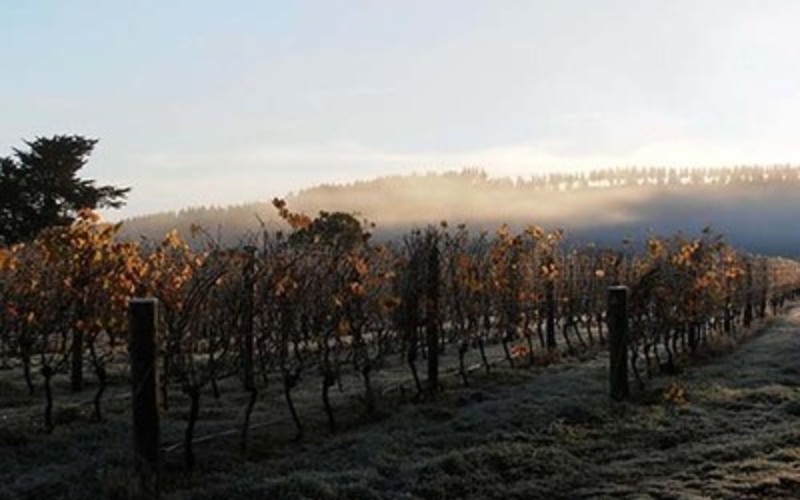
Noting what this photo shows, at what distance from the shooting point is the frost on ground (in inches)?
316

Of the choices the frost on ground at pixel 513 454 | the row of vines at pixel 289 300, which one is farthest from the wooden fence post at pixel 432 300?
the frost on ground at pixel 513 454

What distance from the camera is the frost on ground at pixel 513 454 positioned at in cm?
802

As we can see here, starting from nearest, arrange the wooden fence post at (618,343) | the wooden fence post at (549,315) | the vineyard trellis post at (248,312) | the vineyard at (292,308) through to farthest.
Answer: the vineyard at (292,308)
the vineyard trellis post at (248,312)
the wooden fence post at (618,343)
the wooden fence post at (549,315)

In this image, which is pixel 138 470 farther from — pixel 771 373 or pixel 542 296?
pixel 542 296

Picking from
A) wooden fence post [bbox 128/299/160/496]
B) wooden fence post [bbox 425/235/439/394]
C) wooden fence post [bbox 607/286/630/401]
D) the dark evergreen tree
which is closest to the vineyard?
wooden fence post [bbox 425/235/439/394]

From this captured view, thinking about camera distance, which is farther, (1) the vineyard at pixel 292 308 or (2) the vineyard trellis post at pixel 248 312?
(2) the vineyard trellis post at pixel 248 312

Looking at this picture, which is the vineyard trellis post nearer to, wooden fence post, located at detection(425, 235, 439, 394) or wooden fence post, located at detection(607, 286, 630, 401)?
wooden fence post, located at detection(425, 235, 439, 394)

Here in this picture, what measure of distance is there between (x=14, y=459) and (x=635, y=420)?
7199mm

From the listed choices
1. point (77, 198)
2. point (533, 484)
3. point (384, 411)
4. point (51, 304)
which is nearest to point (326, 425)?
point (384, 411)

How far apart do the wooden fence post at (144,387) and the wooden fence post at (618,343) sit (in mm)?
7320

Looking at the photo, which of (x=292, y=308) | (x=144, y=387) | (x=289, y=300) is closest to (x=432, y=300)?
(x=292, y=308)

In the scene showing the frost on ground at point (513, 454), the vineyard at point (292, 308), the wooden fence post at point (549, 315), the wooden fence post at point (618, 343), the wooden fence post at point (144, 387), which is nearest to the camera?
the wooden fence post at point (144, 387)

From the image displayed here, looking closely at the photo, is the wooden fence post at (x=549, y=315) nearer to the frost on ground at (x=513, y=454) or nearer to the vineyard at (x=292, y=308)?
the vineyard at (x=292, y=308)

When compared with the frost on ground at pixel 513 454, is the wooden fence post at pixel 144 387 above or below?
above
